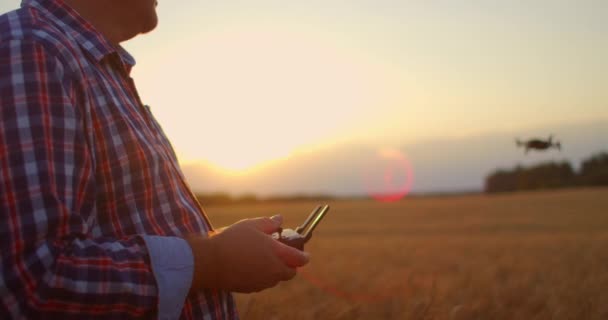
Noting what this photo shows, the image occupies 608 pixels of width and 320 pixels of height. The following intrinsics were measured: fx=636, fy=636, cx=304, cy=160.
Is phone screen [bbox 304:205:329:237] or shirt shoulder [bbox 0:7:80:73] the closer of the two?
shirt shoulder [bbox 0:7:80:73]

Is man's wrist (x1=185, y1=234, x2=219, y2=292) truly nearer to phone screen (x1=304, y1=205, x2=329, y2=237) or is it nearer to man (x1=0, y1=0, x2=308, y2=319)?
man (x1=0, y1=0, x2=308, y2=319)

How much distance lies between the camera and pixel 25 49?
1.14 m

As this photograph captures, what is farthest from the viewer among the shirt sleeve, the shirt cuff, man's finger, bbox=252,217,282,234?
man's finger, bbox=252,217,282,234

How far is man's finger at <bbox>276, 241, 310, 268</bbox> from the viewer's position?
1240 mm

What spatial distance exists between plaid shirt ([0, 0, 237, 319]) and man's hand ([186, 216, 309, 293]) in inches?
4.1

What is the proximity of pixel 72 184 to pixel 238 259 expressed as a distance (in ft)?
1.08

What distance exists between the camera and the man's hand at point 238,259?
1.20 meters

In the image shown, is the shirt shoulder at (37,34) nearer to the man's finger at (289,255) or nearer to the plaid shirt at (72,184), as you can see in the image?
the plaid shirt at (72,184)

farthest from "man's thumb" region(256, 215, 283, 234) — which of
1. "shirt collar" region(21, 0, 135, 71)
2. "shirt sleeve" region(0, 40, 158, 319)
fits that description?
"shirt collar" region(21, 0, 135, 71)

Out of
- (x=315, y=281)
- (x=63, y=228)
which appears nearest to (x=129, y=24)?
(x=63, y=228)

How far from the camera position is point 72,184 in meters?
1.09

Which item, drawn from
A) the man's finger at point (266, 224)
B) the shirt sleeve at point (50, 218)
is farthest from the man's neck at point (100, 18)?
the man's finger at point (266, 224)

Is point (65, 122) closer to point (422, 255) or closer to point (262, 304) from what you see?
point (262, 304)

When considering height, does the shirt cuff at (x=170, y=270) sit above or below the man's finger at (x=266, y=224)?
below
